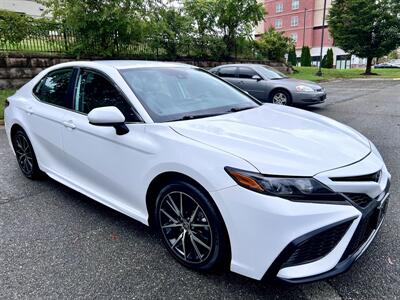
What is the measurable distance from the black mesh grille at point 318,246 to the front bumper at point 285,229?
0.01 meters

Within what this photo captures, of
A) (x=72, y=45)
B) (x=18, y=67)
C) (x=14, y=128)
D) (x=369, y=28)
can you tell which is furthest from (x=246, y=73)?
(x=369, y=28)

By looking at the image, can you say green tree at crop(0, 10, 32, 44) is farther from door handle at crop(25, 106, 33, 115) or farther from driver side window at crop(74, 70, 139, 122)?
driver side window at crop(74, 70, 139, 122)

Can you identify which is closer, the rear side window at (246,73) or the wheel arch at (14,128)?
the wheel arch at (14,128)

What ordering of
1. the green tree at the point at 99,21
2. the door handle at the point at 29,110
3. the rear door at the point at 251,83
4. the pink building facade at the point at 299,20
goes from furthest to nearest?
the pink building facade at the point at 299,20 < the green tree at the point at 99,21 < the rear door at the point at 251,83 < the door handle at the point at 29,110

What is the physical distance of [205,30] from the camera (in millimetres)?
18609

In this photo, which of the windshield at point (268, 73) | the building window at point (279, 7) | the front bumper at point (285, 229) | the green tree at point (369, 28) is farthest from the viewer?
the building window at point (279, 7)

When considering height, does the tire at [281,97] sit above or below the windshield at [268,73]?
below

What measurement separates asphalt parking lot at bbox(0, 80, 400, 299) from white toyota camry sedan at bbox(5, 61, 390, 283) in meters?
0.22

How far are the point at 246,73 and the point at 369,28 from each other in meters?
20.7

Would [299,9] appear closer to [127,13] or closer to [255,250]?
[127,13]

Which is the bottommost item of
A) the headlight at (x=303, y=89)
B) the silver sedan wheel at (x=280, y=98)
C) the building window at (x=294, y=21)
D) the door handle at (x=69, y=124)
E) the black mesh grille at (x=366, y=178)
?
the silver sedan wheel at (x=280, y=98)

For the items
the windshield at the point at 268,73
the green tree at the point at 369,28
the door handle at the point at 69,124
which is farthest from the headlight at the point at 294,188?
the green tree at the point at 369,28

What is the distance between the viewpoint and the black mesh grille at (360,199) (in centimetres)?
211

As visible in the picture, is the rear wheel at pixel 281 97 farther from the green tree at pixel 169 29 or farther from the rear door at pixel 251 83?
the green tree at pixel 169 29
